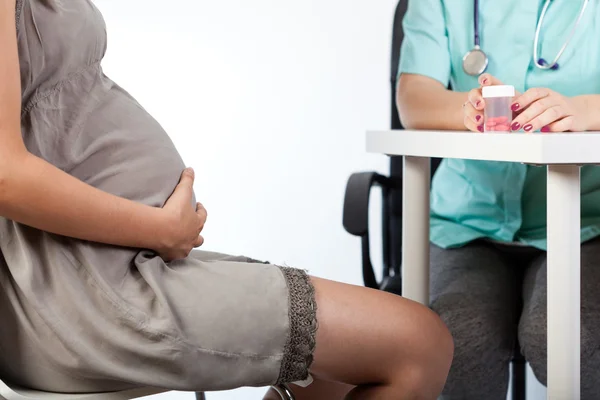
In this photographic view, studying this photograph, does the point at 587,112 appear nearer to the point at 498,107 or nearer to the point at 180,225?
the point at 498,107

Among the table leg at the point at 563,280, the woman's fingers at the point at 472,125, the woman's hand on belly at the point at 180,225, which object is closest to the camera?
the woman's hand on belly at the point at 180,225

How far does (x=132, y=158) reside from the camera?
0.91 m

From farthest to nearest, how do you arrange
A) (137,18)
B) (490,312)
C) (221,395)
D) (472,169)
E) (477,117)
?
(137,18) < (221,395) < (472,169) < (490,312) < (477,117)

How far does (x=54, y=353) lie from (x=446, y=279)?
0.80m

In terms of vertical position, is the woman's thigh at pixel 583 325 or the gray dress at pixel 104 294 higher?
the gray dress at pixel 104 294

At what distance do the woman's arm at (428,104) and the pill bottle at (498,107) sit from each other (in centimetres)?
14

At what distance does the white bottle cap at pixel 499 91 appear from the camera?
3.59 feet

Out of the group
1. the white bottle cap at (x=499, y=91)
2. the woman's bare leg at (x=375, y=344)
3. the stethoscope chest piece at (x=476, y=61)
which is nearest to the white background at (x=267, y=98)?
the stethoscope chest piece at (x=476, y=61)

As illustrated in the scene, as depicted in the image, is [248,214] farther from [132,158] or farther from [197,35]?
[132,158]

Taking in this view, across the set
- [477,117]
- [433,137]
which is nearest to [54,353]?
[433,137]

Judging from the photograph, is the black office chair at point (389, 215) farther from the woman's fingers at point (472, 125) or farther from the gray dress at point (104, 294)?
the gray dress at point (104, 294)

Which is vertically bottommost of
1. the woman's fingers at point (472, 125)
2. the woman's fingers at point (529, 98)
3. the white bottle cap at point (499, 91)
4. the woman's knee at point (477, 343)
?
the woman's knee at point (477, 343)

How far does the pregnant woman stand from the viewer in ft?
2.70

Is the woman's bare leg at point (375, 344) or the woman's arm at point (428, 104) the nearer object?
the woman's bare leg at point (375, 344)
